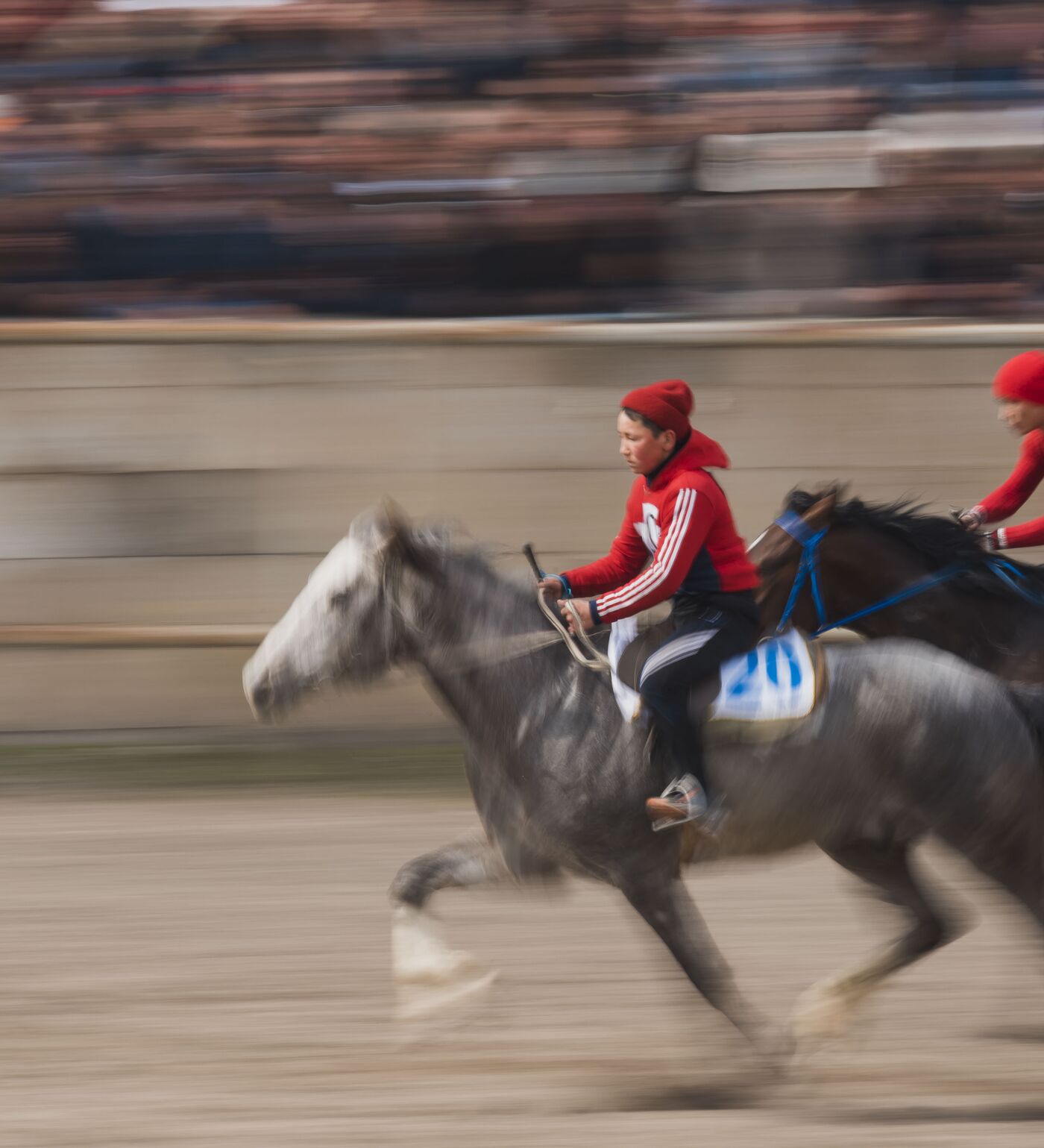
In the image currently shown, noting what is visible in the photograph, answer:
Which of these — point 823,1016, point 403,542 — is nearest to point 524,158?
point 403,542

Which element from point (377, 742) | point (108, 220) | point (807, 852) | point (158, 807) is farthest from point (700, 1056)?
point (108, 220)

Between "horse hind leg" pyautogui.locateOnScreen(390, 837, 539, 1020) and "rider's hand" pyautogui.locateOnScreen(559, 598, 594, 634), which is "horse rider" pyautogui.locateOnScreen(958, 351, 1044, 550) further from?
"horse hind leg" pyautogui.locateOnScreen(390, 837, 539, 1020)

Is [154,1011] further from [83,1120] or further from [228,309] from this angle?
[228,309]

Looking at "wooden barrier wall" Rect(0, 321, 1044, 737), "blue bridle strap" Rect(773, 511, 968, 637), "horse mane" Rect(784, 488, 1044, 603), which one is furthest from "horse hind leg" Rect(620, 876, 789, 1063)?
"wooden barrier wall" Rect(0, 321, 1044, 737)

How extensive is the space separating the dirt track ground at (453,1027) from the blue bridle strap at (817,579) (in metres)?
0.85

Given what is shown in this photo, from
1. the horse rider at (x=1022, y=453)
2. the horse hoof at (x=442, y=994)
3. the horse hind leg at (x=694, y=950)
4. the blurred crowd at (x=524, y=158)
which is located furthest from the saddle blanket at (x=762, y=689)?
the blurred crowd at (x=524, y=158)

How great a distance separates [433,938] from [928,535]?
2201mm

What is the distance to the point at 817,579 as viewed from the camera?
212 inches

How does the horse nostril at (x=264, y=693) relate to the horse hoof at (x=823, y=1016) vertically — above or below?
above

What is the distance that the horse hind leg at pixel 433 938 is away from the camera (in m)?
4.31

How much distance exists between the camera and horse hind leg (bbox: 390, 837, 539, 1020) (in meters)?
4.31

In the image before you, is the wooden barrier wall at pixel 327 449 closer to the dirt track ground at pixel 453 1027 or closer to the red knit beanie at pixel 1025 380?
the dirt track ground at pixel 453 1027

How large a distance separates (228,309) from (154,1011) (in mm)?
5347

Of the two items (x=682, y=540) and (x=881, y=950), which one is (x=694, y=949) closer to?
(x=881, y=950)
